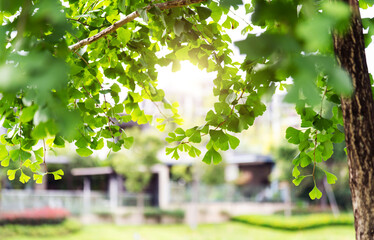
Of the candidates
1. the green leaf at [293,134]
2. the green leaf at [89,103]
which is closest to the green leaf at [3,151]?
the green leaf at [89,103]

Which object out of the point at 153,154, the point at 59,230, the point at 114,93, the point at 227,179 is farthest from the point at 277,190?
the point at 114,93

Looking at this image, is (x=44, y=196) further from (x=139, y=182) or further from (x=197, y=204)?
(x=197, y=204)

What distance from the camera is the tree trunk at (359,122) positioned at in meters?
1.14

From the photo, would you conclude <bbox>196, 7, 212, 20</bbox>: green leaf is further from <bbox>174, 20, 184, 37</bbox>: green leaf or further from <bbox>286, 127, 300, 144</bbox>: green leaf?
<bbox>286, 127, 300, 144</bbox>: green leaf

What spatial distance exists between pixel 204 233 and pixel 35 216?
5.99 m

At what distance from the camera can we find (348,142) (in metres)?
1.20

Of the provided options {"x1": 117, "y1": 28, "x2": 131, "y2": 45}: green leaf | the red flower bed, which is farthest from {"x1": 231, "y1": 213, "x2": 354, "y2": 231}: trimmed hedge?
{"x1": 117, "y1": 28, "x2": 131, "y2": 45}: green leaf

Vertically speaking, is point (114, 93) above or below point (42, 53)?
above

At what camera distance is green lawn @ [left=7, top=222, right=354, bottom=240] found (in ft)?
43.3

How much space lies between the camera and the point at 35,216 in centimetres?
1347

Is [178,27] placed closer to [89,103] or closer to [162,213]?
[89,103]

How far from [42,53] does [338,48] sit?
0.82 metres

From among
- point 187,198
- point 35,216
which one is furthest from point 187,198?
point 35,216

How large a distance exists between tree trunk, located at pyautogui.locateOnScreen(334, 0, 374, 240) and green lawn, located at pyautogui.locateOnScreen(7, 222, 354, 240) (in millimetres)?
12621
